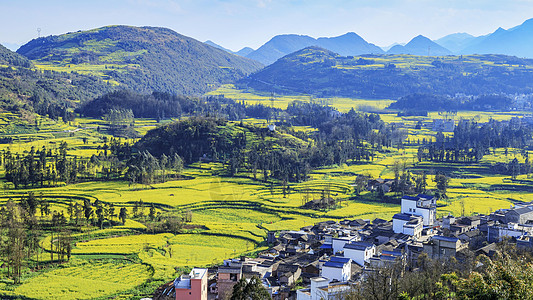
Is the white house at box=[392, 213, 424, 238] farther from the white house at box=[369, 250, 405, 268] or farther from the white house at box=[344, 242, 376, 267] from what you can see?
the white house at box=[344, 242, 376, 267]

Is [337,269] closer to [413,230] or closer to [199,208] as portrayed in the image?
[413,230]

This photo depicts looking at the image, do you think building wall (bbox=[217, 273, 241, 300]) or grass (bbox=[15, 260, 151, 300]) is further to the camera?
grass (bbox=[15, 260, 151, 300])

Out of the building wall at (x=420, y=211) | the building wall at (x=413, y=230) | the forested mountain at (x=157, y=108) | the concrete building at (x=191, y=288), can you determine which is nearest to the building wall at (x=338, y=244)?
the building wall at (x=413, y=230)

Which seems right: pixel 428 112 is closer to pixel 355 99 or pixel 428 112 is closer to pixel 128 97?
pixel 355 99

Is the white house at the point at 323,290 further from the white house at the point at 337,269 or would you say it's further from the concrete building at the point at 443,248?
the concrete building at the point at 443,248

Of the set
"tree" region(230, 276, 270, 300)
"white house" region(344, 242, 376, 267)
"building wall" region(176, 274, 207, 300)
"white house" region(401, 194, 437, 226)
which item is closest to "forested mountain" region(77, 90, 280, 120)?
"white house" region(401, 194, 437, 226)

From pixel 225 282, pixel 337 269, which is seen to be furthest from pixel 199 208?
pixel 337 269

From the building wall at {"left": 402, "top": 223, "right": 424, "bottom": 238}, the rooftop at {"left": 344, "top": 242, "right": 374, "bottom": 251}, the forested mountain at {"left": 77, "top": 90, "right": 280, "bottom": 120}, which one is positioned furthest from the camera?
the forested mountain at {"left": 77, "top": 90, "right": 280, "bottom": 120}
